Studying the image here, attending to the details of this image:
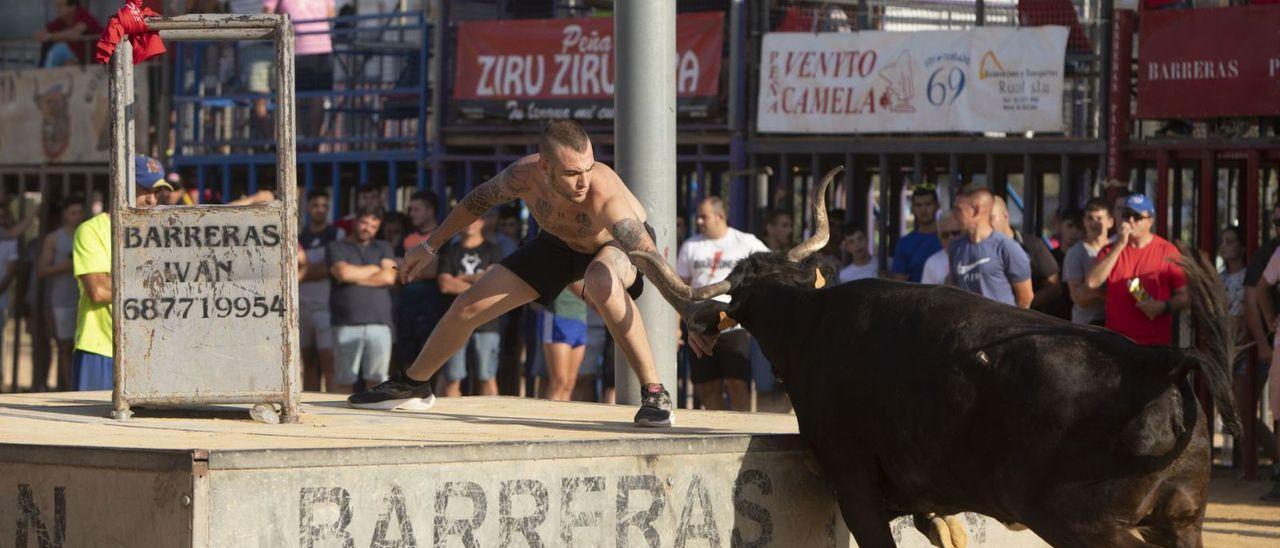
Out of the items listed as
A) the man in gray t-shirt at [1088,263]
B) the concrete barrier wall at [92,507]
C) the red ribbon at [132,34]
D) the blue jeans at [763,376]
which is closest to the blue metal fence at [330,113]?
the blue jeans at [763,376]

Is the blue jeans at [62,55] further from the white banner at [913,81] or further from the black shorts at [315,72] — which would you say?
the white banner at [913,81]

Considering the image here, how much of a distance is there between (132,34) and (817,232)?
9.56ft

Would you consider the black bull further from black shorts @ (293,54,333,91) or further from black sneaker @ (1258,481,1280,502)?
black shorts @ (293,54,333,91)

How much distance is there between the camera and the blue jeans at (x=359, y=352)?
13.2 metres

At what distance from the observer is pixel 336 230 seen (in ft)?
46.5

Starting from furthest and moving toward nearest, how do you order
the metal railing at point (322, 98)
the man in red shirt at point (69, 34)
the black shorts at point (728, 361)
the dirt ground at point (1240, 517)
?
the man in red shirt at point (69, 34) < the metal railing at point (322, 98) < the black shorts at point (728, 361) < the dirt ground at point (1240, 517)

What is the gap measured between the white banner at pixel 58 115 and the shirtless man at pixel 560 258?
10.2m

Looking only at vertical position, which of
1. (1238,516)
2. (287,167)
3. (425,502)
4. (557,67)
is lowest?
(1238,516)

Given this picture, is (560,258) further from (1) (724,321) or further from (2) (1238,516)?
(2) (1238,516)

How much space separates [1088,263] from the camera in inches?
443

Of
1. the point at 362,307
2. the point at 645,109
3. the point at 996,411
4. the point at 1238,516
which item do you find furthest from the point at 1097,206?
the point at 996,411

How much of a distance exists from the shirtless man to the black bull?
0.79 metres

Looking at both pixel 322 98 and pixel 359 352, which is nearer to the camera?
pixel 359 352

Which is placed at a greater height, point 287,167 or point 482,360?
point 287,167
